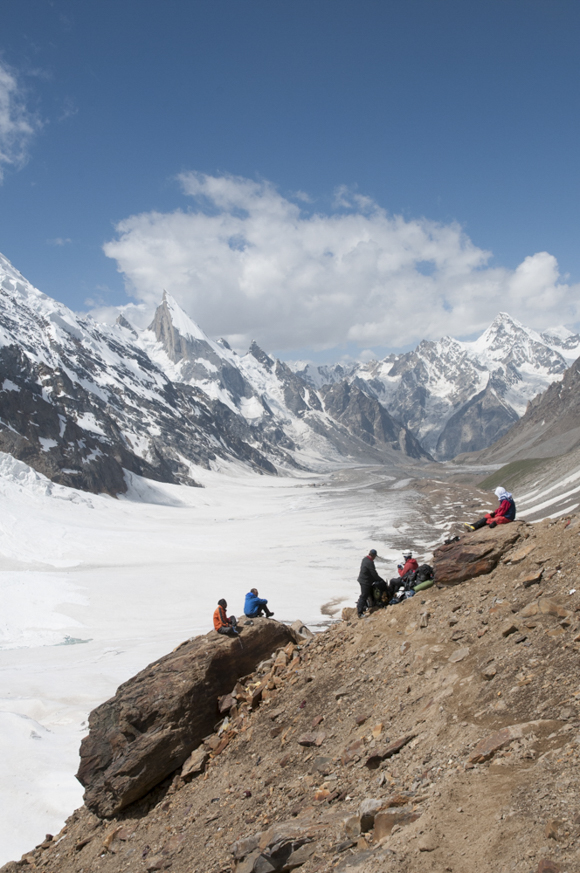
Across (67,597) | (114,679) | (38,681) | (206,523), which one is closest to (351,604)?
(114,679)

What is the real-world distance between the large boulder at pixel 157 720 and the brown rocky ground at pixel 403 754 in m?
0.50

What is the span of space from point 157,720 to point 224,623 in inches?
125

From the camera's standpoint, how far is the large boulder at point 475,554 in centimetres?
1327

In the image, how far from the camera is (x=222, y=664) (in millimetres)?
14516

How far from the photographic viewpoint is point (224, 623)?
611 inches

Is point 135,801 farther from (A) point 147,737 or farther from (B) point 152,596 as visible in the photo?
(B) point 152,596

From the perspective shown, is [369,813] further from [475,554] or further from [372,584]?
[372,584]

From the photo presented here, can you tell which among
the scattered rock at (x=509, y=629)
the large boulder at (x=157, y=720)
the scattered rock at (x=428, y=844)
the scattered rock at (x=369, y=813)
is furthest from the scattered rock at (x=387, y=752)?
the large boulder at (x=157, y=720)

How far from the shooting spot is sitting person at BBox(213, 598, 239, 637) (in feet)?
49.9

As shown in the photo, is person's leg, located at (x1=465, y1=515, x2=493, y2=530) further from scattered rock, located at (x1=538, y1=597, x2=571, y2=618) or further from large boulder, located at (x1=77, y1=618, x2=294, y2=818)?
large boulder, located at (x1=77, y1=618, x2=294, y2=818)

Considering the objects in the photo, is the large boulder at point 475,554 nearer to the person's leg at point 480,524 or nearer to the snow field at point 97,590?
the person's leg at point 480,524

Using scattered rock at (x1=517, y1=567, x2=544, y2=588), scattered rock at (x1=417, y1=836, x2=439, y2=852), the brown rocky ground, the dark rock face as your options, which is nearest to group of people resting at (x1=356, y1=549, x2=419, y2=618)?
the brown rocky ground

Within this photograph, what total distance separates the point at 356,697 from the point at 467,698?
3179 mm

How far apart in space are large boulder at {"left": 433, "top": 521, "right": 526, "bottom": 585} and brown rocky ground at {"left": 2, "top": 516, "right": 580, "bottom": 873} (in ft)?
0.60
